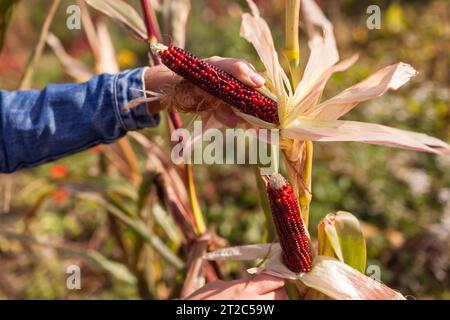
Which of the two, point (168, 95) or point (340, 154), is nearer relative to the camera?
point (168, 95)

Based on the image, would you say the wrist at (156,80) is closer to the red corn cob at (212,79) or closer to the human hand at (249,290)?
the red corn cob at (212,79)

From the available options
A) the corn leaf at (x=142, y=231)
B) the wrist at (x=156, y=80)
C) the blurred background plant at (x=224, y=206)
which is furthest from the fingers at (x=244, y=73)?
the corn leaf at (x=142, y=231)

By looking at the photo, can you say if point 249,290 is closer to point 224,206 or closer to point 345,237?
point 345,237

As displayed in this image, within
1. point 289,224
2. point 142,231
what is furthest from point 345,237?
point 142,231

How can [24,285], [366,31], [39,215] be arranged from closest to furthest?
[24,285] → [39,215] → [366,31]

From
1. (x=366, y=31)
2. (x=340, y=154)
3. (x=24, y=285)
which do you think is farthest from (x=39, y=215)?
(x=366, y=31)

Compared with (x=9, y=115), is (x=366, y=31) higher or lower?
higher
